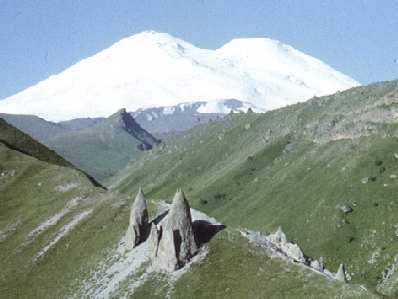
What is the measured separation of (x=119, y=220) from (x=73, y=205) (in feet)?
60.6

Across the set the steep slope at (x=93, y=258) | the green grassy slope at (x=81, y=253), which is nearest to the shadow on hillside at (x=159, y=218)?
the steep slope at (x=93, y=258)

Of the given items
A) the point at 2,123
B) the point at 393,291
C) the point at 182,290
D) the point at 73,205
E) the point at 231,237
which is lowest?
the point at 393,291

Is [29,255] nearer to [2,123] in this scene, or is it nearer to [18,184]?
[18,184]

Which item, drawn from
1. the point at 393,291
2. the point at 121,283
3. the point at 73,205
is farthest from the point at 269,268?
the point at 393,291

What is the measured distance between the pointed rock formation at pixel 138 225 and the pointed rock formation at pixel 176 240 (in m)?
5.88

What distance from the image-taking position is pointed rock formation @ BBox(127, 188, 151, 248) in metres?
81.6

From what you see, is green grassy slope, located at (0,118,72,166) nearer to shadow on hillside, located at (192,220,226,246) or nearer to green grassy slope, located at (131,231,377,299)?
shadow on hillside, located at (192,220,226,246)

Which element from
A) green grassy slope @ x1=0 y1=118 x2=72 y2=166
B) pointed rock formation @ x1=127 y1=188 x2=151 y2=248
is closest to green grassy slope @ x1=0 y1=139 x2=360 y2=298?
pointed rock formation @ x1=127 y1=188 x2=151 y2=248

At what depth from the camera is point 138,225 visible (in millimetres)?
82000

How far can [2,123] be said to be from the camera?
18925 cm

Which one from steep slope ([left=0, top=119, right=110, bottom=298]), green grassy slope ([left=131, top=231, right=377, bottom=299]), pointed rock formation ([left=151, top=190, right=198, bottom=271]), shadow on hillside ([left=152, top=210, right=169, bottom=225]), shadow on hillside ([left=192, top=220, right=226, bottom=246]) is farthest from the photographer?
steep slope ([left=0, top=119, right=110, bottom=298])

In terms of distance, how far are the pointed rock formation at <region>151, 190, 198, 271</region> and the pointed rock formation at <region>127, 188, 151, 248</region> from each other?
5.88 m

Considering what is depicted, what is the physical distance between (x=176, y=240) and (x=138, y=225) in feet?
32.7

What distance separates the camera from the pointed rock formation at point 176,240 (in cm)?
7306
